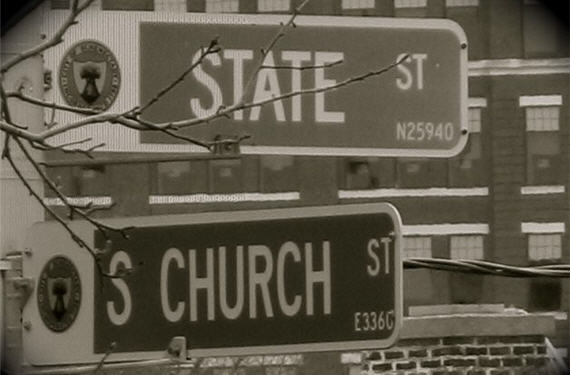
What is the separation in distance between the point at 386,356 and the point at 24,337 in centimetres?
1285

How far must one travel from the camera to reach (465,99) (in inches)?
151

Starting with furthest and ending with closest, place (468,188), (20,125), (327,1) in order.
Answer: (468,188) → (327,1) → (20,125)

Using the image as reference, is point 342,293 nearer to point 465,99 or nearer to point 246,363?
point 465,99

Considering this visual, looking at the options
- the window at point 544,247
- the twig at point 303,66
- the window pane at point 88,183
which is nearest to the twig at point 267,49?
the twig at point 303,66

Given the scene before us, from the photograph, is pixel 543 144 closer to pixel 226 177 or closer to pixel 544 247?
pixel 544 247

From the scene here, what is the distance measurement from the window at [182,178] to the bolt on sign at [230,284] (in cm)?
2032

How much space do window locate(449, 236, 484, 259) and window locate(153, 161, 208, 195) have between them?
141 inches

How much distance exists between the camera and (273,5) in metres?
24.0

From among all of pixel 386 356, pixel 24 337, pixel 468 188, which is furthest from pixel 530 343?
pixel 24 337

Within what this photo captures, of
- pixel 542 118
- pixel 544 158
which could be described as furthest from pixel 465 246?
pixel 542 118

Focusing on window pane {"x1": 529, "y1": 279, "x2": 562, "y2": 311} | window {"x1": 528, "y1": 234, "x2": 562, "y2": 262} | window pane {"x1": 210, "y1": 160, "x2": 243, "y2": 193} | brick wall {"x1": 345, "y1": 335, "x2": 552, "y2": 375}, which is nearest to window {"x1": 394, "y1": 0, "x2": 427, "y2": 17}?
window pane {"x1": 210, "y1": 160, "x2": 243, "y2": 193}

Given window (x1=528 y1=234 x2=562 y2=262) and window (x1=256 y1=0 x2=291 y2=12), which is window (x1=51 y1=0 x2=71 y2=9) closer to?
window (x1=256 y1=0 x2=291 y2=12)

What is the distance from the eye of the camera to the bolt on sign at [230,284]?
11.3 feet

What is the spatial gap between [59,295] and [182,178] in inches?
837
